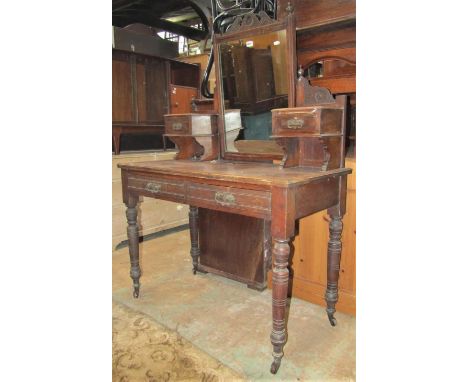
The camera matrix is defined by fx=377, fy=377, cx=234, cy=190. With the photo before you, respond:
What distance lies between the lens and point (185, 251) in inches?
144

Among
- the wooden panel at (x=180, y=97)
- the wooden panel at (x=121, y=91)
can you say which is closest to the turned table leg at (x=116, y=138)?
the wooden panel at (x=121, y=91)

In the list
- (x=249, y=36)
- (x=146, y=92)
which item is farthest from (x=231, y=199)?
(x=146, y=92)

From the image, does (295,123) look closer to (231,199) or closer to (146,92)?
(231,199)

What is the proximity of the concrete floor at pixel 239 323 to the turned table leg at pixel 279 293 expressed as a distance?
0.40 feet

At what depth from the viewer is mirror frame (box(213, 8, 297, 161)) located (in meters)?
2.16

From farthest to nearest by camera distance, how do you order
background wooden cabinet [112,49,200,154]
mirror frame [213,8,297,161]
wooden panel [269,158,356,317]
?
background wooden cabinet [112,49,200,154] < wooden panel [269,158,356,317] < mirror frame [213,8,297,161]

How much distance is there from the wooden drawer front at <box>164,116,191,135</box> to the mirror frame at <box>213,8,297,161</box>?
0.22m

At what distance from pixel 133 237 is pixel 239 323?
923 mm

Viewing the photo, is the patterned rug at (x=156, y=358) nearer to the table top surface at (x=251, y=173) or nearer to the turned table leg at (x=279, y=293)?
the turned table leg at (x=279, y=293)

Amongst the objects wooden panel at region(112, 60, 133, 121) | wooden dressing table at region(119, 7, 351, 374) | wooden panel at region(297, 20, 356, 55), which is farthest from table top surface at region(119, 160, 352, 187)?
wooden panel at region(112, 60, 133, 121)

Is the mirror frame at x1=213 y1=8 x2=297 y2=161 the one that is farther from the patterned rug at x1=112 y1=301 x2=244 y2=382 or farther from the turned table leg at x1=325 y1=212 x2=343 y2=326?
the patterned rug at x1=112 y1=301 x2=244 y2=382

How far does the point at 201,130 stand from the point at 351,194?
3.52 feet
